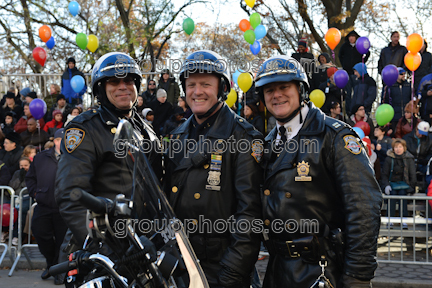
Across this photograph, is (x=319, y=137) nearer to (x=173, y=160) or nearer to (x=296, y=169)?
(x=296, y=169)

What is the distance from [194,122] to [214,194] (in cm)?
63

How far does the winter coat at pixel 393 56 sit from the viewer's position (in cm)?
1151

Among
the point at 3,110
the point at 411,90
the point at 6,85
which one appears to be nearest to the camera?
the point at 411,90

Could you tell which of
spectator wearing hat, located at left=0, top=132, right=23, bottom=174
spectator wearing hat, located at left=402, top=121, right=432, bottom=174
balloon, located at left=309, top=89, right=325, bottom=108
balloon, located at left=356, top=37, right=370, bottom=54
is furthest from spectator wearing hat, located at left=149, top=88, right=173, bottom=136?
spectator wearing hat, located at left=402, top=121, right=432, bottom=174

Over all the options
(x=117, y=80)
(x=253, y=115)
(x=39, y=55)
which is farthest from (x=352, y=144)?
(x=39, y=55)

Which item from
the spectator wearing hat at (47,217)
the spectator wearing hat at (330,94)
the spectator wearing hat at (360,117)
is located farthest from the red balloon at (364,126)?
the spectator wearing hat at (47,217)

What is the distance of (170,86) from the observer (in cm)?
1232

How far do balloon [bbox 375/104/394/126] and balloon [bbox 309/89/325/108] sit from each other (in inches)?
51.8

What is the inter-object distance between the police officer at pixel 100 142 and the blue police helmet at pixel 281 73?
86 centimetres

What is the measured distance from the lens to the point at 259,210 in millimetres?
2971

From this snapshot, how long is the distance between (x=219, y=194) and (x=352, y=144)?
2.83 ft

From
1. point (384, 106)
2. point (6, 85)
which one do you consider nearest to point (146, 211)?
point (384, 106)

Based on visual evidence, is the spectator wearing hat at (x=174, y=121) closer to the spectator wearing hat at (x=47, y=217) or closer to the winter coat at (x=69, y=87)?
the winter coat at (x=69, y=87)

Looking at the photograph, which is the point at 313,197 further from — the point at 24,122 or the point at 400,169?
the point at 24,122
